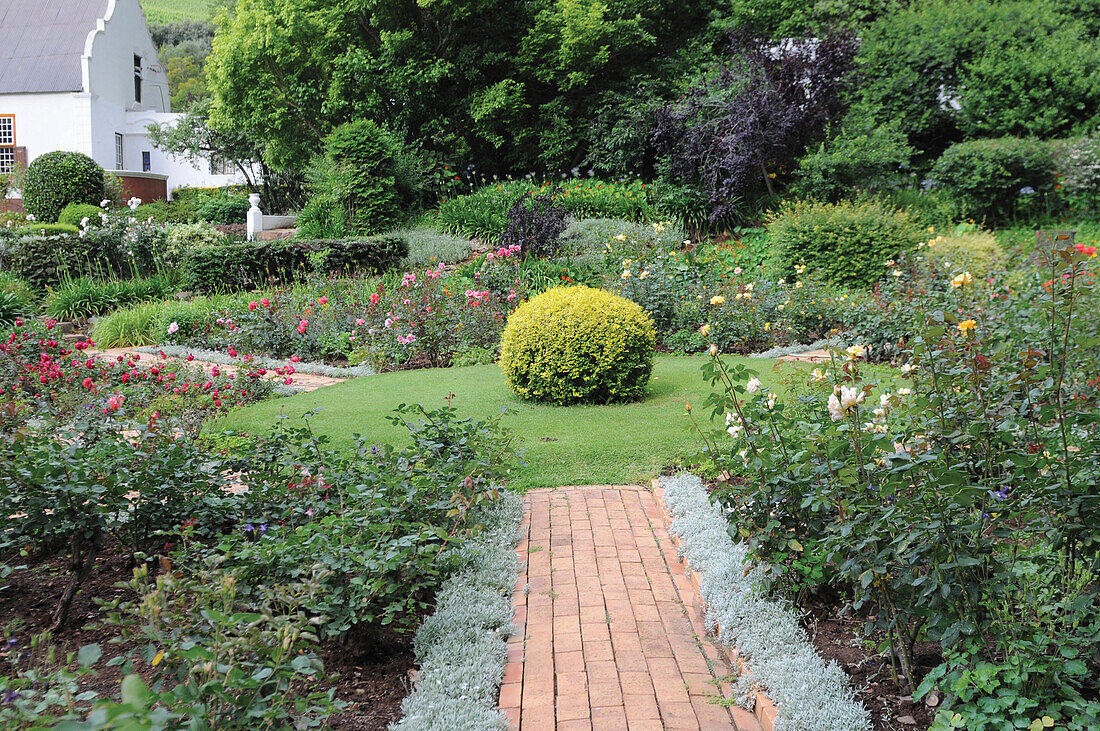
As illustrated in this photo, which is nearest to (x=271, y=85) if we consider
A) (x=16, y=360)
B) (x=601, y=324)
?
(x=16, y=360)

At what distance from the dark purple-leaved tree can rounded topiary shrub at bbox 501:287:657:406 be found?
7.60 metres

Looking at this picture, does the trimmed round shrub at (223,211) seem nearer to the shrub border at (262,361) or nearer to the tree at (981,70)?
the shrub border at (262,361)

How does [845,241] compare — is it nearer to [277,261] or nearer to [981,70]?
[981,70]

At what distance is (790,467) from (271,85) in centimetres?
1761

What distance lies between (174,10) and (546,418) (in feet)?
220

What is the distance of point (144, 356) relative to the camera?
29.0 feet

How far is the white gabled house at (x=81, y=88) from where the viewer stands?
2509 cm

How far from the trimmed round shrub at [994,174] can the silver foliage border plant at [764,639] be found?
11.3 metres

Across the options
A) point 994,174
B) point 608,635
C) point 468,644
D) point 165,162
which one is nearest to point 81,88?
point 165,162

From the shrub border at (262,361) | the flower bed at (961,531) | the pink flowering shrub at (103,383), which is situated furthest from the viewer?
the shrub border at (262,361)

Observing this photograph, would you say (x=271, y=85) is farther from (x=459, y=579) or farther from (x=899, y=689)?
(x=899, y=689)

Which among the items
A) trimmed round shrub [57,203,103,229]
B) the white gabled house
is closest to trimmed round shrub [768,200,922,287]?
trimmed round shrub [57,203,103,229]

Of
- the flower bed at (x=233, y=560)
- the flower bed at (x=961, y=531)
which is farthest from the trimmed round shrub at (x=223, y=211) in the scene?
the flower bed at (x=961, y=531)

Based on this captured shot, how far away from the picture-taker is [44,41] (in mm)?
26188
